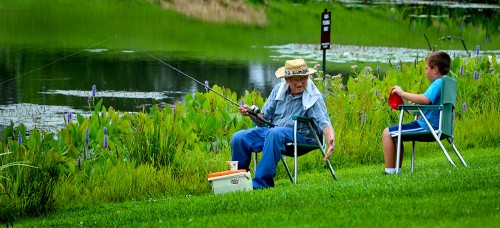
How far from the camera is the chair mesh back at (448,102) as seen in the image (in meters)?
7.85

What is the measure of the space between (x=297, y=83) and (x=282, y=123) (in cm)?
33

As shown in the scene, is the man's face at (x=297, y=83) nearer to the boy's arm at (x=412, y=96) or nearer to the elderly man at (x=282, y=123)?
the elderly man at (x=282, y=123)

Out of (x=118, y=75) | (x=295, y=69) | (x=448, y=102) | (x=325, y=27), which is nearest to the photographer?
(x=295, y=69)

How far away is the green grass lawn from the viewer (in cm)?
562

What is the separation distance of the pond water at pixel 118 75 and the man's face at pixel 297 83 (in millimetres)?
3874

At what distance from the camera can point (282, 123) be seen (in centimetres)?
790

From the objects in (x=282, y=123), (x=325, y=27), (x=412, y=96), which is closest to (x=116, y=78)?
(x=325, y=27)

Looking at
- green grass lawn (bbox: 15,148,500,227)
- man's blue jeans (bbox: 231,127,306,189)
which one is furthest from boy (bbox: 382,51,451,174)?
man's blue jeans (bbox: 231,127,306,189)

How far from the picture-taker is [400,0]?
1844 inches

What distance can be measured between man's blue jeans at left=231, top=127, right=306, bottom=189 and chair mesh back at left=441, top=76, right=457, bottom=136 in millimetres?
1095

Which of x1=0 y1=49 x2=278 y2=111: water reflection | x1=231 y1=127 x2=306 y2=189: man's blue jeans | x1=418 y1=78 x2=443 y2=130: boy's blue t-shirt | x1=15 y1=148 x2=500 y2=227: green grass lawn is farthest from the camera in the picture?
x1=0 y1=49 x2=278 y2=111: water reflection

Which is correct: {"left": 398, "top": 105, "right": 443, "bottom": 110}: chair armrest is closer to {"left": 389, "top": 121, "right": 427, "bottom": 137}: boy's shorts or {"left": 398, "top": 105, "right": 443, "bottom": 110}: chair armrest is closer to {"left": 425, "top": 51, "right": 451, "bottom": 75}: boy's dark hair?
{"left": 389, "top": 121, "right": 427, "bottom": 137}: boy's shorts

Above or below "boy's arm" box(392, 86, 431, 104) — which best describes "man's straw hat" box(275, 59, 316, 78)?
above

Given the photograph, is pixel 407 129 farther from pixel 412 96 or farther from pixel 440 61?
pixel 440 61
